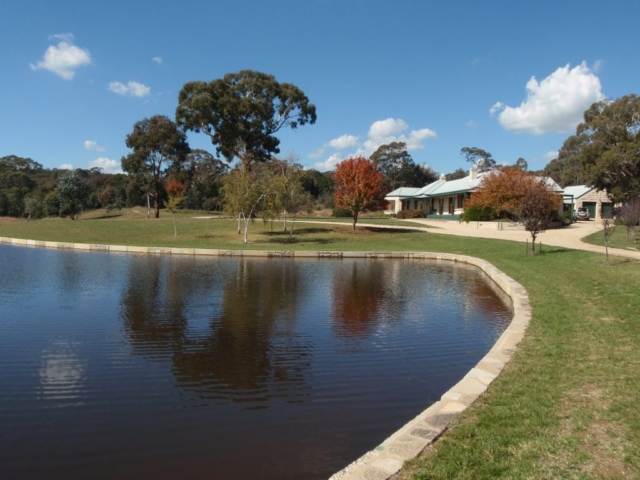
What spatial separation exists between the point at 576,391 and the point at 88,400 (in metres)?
5.53

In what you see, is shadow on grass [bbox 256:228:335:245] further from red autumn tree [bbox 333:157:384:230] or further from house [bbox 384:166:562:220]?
house [bbox 384:166:562:220]

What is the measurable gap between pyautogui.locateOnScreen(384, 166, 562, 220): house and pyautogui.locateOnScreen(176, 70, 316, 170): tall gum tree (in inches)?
497

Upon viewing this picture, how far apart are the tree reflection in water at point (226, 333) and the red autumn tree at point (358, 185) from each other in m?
17.5

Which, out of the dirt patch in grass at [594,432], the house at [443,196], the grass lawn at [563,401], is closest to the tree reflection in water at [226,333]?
the grass lawn at [563,401]

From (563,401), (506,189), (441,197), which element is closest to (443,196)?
(441,197)

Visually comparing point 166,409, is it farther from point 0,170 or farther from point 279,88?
point 0,170

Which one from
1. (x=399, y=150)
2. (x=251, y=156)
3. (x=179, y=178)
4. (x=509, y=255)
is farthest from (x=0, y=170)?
(x=509, y=255)

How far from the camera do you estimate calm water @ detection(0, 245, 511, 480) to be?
14.5 ft

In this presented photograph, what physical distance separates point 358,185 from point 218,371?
2687cm

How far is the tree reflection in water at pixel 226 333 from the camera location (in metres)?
6.20

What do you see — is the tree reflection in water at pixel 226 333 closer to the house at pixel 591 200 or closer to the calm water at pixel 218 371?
the calm water at pixel 218 371

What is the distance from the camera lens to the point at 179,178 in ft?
219

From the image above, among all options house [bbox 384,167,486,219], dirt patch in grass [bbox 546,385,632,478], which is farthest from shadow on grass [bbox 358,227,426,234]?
dirt patch in grass [bbox 546,385,632,478]

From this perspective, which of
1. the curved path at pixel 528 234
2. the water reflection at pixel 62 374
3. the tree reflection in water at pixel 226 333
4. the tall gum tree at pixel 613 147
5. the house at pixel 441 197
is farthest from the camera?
the house at pixel 441 197
